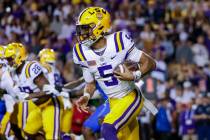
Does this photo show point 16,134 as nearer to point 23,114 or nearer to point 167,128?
point 23,114

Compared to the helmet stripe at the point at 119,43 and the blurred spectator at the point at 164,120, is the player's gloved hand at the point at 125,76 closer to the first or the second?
the helmet stripe at the point at 119,43

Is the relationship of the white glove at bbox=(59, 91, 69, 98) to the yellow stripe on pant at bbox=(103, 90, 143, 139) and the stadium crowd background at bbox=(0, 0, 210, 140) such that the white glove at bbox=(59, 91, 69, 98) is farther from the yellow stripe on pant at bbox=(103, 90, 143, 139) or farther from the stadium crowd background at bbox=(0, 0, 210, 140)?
the stadium crowd background at bbox=(0, 0, 210, 140)

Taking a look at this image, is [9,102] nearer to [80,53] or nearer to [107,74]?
[80,53]

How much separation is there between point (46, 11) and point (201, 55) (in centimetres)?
394

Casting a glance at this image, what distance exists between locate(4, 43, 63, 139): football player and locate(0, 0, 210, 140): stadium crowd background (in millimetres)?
4124

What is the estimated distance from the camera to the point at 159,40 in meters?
17.1

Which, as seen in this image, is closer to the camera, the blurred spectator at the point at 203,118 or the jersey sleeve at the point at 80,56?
the jersey sleeve at the point at 80,56

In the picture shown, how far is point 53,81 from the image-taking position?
10617 millimetres

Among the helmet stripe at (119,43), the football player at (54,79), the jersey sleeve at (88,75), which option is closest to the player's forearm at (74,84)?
the football player at (54,79)

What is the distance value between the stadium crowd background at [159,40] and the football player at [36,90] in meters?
4.12

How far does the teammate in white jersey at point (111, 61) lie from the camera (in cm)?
830

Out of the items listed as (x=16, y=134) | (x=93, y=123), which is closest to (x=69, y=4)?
(x=93, y=123)

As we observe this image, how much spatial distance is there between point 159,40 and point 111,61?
8816 mm

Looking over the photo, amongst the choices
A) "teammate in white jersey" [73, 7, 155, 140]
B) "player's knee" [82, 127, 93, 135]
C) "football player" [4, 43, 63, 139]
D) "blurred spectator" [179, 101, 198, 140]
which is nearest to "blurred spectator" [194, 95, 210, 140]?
"blurred spectator" [179, 101, 198, 140]
